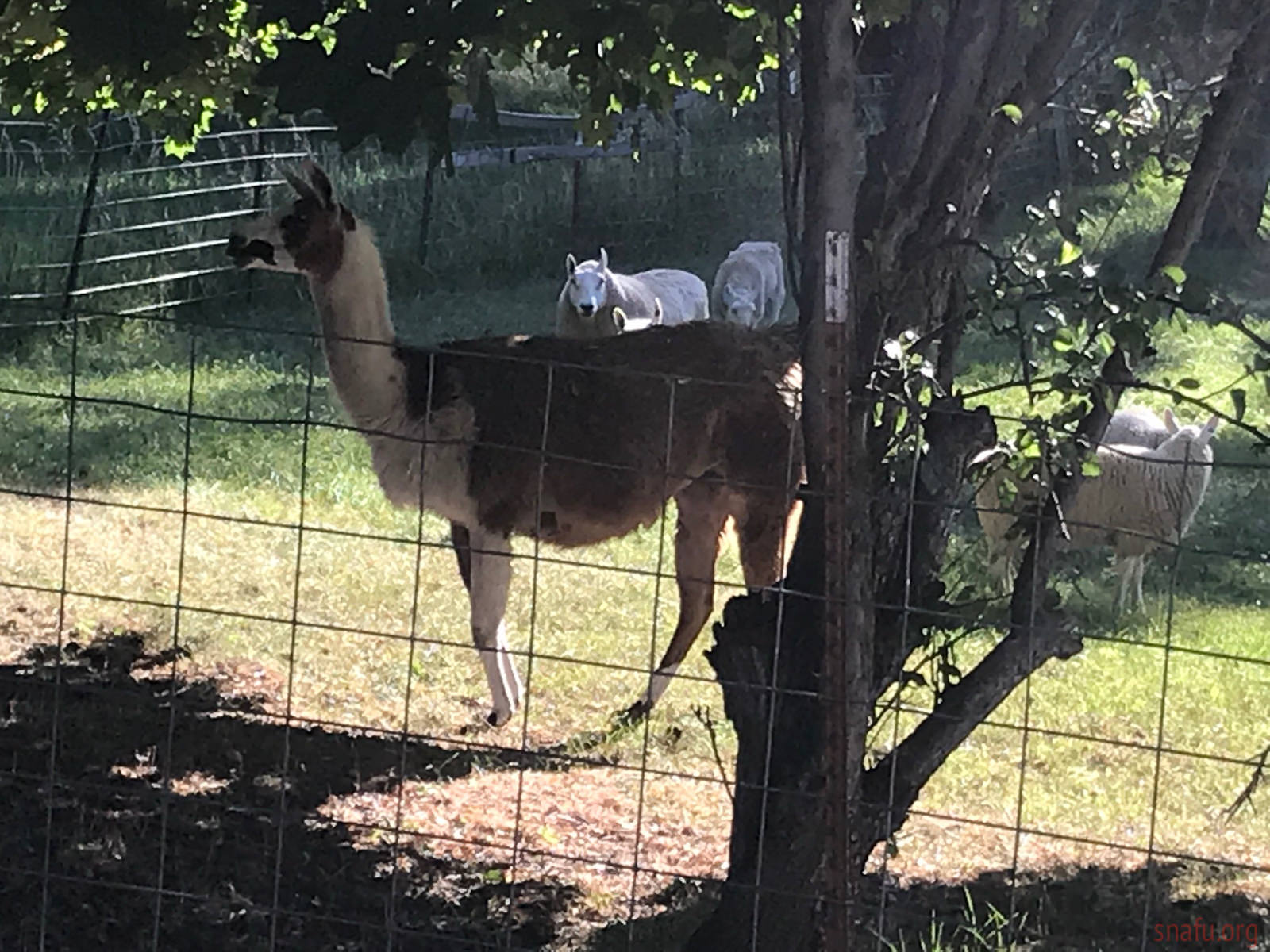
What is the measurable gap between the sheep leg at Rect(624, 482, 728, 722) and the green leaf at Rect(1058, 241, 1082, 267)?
3.33 metres

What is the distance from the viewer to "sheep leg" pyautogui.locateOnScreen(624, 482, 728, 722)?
22.2 ft

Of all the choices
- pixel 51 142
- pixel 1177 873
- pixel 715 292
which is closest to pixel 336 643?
pixel 1177 873

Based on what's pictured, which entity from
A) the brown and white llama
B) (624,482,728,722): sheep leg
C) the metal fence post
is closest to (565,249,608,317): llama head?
the metal fence post

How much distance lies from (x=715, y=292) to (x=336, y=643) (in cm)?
852

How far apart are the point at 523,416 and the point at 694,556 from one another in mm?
1158

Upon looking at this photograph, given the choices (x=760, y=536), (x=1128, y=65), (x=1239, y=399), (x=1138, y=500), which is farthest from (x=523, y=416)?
(x=1138, y=500)

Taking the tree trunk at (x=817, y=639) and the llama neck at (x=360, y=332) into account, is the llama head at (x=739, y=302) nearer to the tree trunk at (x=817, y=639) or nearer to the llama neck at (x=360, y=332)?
the llama neck at (x=360, y=332)

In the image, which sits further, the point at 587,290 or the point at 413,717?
the point at 587,290

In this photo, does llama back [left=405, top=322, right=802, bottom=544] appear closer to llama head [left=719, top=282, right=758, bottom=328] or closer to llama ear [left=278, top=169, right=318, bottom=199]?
llama ear [left=278, top=169, right=318, bottom=199]

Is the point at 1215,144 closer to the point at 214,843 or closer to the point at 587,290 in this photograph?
the point at 214,843

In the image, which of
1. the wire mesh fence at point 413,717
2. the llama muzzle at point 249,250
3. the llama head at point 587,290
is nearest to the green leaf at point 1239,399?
the wire mesh fence at point 413,717

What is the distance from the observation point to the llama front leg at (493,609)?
634cm

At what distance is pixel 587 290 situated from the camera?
12.2 metres

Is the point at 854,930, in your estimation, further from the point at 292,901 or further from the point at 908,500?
the point at 292,901
